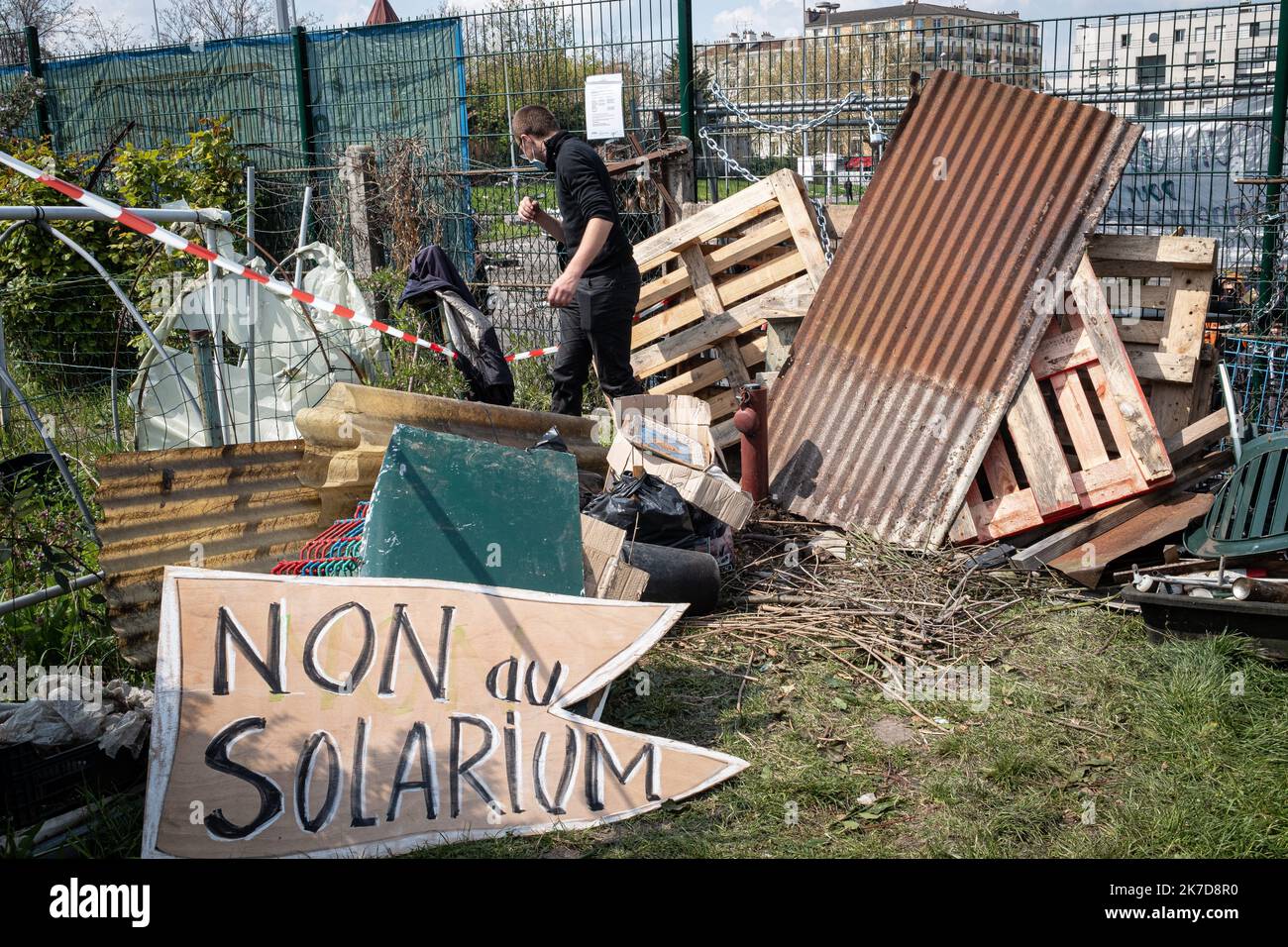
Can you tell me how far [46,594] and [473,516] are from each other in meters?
1.65

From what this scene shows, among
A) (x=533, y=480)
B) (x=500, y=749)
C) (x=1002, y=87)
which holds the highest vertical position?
(x=1002, y=87)

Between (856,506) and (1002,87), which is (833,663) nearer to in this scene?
(856,506)

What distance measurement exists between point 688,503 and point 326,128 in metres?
6.92

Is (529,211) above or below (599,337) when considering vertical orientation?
above

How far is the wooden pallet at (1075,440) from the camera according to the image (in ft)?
16.8

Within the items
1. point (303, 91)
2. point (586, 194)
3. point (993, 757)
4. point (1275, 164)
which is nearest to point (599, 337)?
point (586, 194)

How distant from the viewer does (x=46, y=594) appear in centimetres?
412

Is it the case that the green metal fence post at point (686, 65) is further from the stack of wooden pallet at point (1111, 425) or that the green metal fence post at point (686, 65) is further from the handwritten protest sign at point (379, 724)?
the handwritten protest sign at point (379, 724)

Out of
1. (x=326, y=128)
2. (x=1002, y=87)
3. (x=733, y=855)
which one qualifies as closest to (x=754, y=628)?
(x=733, y=855)

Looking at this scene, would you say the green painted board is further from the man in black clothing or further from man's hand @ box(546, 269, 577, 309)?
the man in black clothing

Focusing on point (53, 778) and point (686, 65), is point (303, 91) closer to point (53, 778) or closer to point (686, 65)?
point (686, 65)

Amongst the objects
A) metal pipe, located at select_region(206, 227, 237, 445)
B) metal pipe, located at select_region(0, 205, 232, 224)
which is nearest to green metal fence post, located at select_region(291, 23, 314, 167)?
metal pipe, located at select_region(206, 227, 237, 445)

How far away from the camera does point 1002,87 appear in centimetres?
584

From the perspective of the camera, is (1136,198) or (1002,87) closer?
(1002,87)
